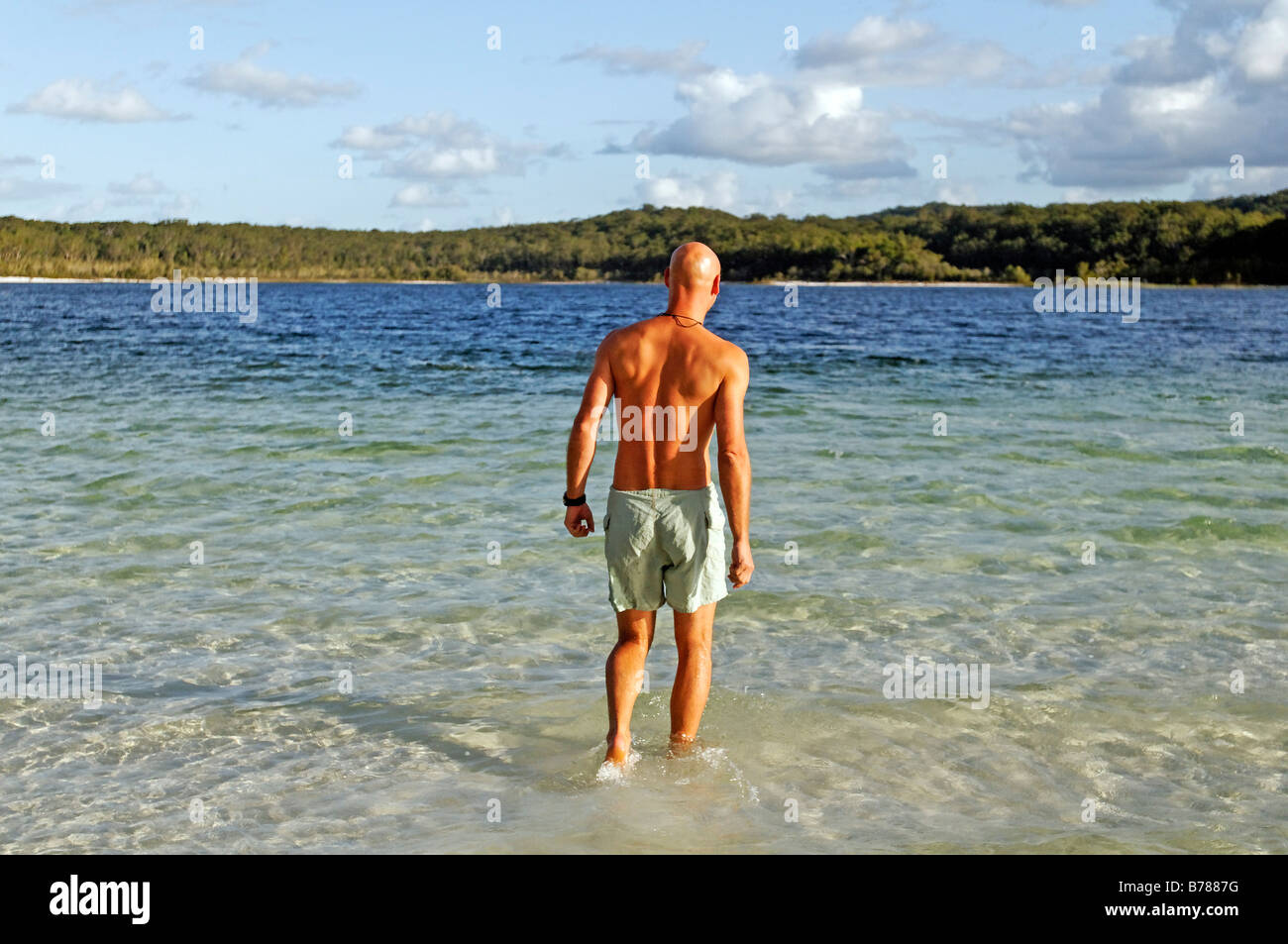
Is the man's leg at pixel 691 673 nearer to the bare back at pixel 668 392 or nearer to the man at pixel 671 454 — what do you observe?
the man at pixel 671 454

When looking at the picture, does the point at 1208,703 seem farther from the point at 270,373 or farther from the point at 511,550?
the point at 270,373

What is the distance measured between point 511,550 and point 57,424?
35.0 feet

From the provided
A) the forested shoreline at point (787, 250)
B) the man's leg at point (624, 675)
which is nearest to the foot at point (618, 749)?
the man's leg at point (624, 675)

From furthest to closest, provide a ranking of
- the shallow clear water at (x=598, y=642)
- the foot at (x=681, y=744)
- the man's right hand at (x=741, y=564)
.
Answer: the foot at (x=681, y=744), the man's right hand at (x=741, y=564), the shallow clear water at (x=598, y=642)

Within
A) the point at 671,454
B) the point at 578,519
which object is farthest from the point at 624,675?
the point at 671,454

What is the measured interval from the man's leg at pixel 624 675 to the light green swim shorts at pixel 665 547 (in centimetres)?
12

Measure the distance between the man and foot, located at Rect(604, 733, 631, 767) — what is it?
20 centimetres

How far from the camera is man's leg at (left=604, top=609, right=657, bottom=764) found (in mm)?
5074

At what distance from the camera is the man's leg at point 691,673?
202 inches

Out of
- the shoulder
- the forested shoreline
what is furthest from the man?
the forested shoreline

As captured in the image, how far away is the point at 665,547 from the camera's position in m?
4.93

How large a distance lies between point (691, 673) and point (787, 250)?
166 meters

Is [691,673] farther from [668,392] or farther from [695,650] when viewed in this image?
[668,392]
